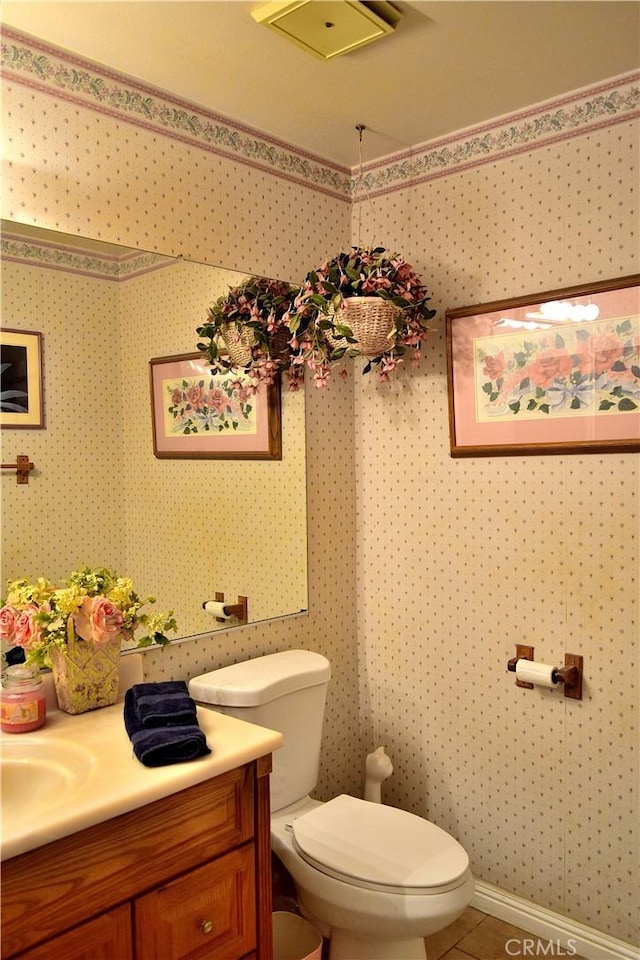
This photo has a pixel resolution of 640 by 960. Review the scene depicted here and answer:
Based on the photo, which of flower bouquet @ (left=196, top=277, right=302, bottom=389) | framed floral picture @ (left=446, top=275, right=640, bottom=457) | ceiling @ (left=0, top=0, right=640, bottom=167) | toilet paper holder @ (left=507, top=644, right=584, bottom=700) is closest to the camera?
ceiling @ (left=0, top=0, right=640, bottom=167)

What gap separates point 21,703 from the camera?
1707 mm

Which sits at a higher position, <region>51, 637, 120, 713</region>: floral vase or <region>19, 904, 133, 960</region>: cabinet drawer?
<region>51, 637, 120, 713</region>: floral vase

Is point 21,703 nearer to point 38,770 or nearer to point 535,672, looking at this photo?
point 38,770

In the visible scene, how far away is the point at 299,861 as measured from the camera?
2004 millimetres

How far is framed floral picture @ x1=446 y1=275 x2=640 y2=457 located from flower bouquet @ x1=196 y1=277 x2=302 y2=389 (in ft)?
1.83

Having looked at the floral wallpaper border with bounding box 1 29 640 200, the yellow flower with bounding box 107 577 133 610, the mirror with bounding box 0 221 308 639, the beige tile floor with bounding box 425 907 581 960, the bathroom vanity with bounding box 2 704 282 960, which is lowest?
the beige tile floor with bounding box 425 907 581 960

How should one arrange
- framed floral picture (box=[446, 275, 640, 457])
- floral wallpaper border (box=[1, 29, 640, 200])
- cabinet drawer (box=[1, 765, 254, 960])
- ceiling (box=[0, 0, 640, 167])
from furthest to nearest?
framed floral picture (box=[446, 275, 640, 457]) < floral wallpaper border (box=[1, 29, 640, 200]) < ceiling (box=[0, 0, 640, 167]) < cabinet drawer (box=[1, 765, 254, 960])

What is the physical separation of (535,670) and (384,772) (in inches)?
25.7

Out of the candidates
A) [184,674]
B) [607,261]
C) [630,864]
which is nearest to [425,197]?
[607,261]

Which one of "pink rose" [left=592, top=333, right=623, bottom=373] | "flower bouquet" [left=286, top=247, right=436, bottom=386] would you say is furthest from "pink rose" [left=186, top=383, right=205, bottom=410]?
"pink rose" [left=592, top=333, right=623, bottom=373]

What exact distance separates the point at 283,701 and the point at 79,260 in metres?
1.34

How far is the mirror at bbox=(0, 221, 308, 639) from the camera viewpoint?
1857 mm

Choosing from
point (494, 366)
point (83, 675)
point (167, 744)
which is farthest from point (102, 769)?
point (494, 366)

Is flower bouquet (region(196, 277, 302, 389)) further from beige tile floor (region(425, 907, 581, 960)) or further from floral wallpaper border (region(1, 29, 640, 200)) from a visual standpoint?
beige tile floor (region(425, 907, 581, 960))
